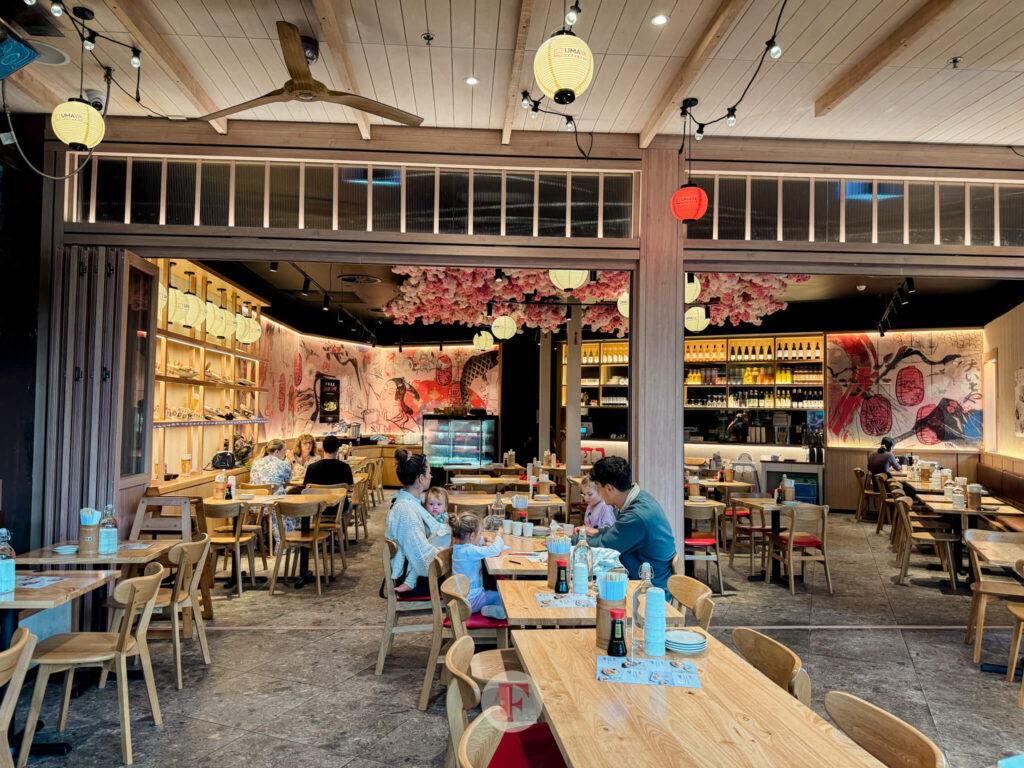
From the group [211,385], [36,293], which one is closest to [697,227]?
[36,293]

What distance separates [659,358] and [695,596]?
2456 mm

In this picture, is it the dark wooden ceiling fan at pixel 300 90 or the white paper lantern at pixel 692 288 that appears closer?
the dark wooden ceiling fan at pixel 300 90

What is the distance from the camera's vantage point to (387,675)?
477 centimetres

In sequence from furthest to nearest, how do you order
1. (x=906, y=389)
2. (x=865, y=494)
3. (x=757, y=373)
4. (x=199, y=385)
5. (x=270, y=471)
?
(x=757, y=373), (x=906, y=389), (x=865, y=494), (x=199, y=385), (x=270, y=471)

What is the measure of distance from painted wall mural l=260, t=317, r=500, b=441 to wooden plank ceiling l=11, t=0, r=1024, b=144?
9989mm

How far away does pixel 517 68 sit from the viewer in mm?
4391

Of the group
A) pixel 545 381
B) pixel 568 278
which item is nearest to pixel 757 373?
pixel 545 381

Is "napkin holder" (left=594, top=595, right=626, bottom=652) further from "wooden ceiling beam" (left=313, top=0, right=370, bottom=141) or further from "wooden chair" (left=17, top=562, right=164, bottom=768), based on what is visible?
"wooden ceiling beam" (left=313, top=0, right=370, bottom=141)

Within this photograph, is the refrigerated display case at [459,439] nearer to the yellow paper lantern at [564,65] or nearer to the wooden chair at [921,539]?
the wooden chair at [921,539]

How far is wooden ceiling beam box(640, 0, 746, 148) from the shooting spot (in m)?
3.79

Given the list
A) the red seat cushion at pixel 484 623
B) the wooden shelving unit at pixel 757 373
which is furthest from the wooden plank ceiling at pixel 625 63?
the wooden shelving unit at pixel 757 373

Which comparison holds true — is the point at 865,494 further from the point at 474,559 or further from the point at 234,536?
the point at 234,536

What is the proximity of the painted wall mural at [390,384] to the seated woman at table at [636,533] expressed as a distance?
1128 centimetres

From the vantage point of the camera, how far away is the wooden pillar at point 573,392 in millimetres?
10523
